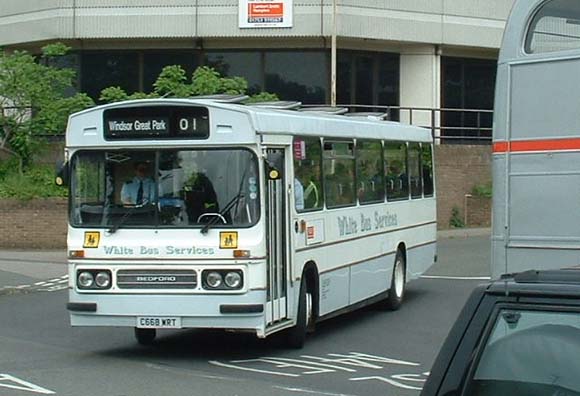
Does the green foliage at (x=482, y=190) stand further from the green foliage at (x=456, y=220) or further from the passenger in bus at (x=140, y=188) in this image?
the passenger in bus at (x=140, y=188)

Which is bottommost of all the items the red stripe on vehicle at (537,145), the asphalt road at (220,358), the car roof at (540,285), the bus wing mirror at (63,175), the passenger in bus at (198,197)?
the asphalt road at (220,358)

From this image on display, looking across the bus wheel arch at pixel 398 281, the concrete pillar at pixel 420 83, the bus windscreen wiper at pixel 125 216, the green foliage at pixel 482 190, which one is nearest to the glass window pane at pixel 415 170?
the bus wheel arch at pixel 398 281

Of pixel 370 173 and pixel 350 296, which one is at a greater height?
pixel 370 173

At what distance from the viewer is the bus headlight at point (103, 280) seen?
43.0 feet

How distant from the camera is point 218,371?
12539 millimetres

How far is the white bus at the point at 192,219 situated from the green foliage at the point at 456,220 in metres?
20.9

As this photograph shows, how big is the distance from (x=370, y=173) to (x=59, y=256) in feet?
39.2

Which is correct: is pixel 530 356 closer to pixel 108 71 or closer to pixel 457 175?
pixel 457 175

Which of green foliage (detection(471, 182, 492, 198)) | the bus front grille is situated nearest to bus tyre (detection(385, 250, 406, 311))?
the bus front grille

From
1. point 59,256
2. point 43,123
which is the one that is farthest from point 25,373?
point 43,123

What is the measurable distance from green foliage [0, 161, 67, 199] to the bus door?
16045mm

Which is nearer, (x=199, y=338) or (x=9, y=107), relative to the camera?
(x=199, y=338)

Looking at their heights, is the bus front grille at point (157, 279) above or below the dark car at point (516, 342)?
below

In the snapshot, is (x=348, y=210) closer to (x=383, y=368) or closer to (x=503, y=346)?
(x=383, y=368)
